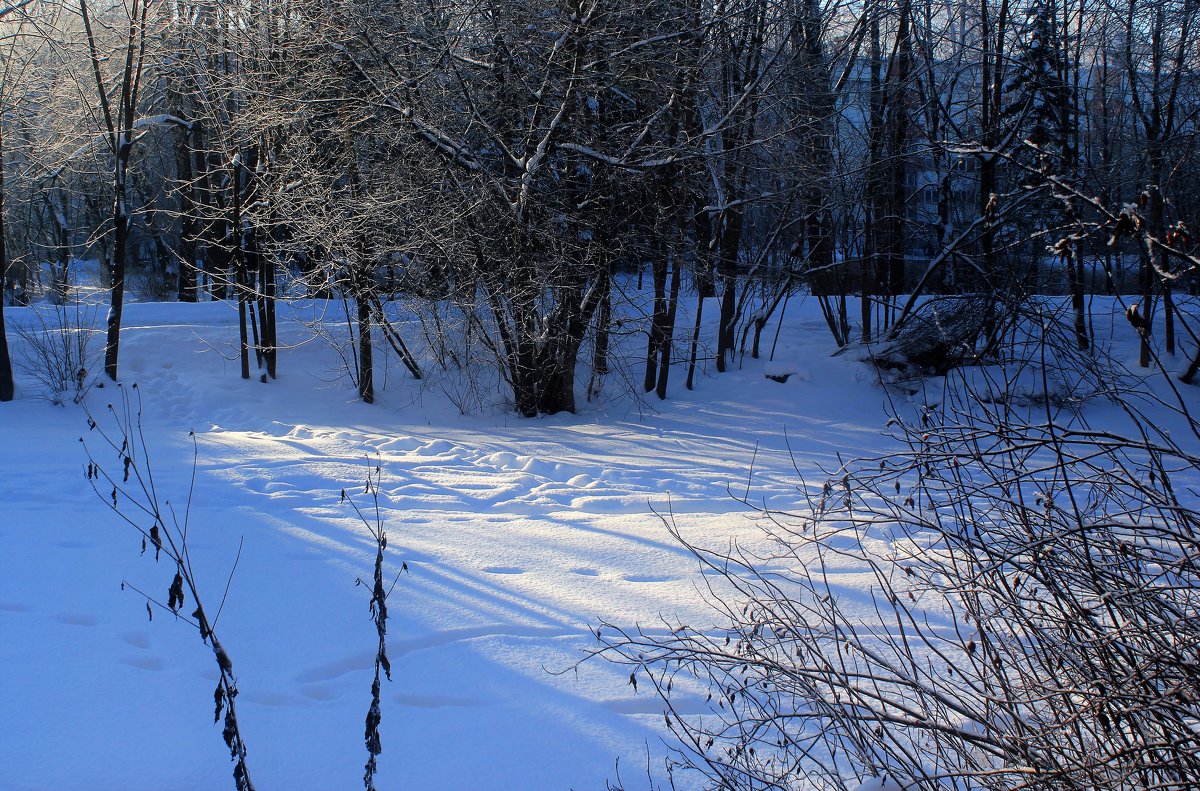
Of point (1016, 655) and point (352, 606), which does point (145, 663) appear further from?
point (1016, 655)

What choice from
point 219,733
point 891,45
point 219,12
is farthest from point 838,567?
point 891,45

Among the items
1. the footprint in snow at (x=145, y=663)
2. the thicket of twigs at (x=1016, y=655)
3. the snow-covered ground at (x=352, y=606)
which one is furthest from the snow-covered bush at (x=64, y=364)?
the thicket of twigs at (x=1016, y=655)

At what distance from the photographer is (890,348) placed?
1312cm

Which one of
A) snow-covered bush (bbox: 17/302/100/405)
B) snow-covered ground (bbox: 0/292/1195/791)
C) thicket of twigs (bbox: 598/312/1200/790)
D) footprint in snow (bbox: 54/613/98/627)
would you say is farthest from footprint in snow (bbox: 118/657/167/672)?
snow-covered bush (bbox: 17/302/100/405)

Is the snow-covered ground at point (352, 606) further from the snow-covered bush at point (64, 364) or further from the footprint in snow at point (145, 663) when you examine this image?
the snow-covered bush at point (64, 364)

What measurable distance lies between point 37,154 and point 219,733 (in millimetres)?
14245

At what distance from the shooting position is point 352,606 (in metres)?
4.11

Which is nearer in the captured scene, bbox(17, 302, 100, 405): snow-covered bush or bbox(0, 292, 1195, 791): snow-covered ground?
bbox(0, 292, 1195, 791): snow-covered ground

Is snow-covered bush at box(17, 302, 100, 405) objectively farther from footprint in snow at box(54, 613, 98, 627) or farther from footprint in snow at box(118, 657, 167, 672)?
footprint in snow at box(118, 657, 167, 672)

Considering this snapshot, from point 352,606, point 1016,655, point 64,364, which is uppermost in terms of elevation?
point 64,364

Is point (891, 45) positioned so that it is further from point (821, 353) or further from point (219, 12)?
point (219, 12)

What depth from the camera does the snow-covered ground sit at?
2.88 metres

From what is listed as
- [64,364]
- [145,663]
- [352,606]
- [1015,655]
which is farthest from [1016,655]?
[64,364]

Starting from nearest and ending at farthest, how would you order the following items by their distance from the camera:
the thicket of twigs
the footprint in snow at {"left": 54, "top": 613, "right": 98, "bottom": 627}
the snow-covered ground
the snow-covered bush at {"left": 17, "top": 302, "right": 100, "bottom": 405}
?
the thicket of twigs < the snow-covered ground < the footprint in snow at {"left": 54, "top": 613, "right": 98, "bottom": 627} < the snow-covered bush at {"left": 17, "top": 302, "right": 100, "bottom": 405}
